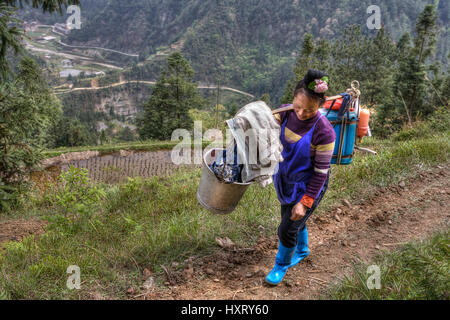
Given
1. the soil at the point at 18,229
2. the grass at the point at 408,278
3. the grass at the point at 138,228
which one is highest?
the grass at the point at 408,278

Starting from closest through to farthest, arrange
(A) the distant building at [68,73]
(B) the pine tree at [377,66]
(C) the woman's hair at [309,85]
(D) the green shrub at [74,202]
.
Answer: (C) the woman's hair at [309,85]
(D) the green shrub at [74,202]
(B) the pine tree at [377,66]
(A) the distant building at [68,73]

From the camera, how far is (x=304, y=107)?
2240 millimetres

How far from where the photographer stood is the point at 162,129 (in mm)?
31891

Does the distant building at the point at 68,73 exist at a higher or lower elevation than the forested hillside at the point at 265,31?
lower

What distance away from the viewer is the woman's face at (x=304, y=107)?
87.2 inches

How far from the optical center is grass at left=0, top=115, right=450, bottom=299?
8.46 feet

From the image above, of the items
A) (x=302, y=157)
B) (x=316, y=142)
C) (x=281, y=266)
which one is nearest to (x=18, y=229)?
(x=281, y=266)

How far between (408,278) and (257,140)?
1533 millimetres

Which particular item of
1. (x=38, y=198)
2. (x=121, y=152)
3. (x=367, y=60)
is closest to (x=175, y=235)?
(x=38, y=198)

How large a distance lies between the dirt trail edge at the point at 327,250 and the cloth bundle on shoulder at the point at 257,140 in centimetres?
101

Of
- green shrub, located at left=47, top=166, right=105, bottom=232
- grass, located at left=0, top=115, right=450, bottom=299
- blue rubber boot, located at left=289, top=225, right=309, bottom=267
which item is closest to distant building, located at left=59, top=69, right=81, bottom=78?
green shrub, located at left=47, top=166, right=105, bottom=232

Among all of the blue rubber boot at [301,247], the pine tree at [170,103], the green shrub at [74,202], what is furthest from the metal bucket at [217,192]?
the pine tree at [170,103]

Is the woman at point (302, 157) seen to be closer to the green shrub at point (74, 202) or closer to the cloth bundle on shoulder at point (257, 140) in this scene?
the cloth bundle on shoulder at point (257, 140)
